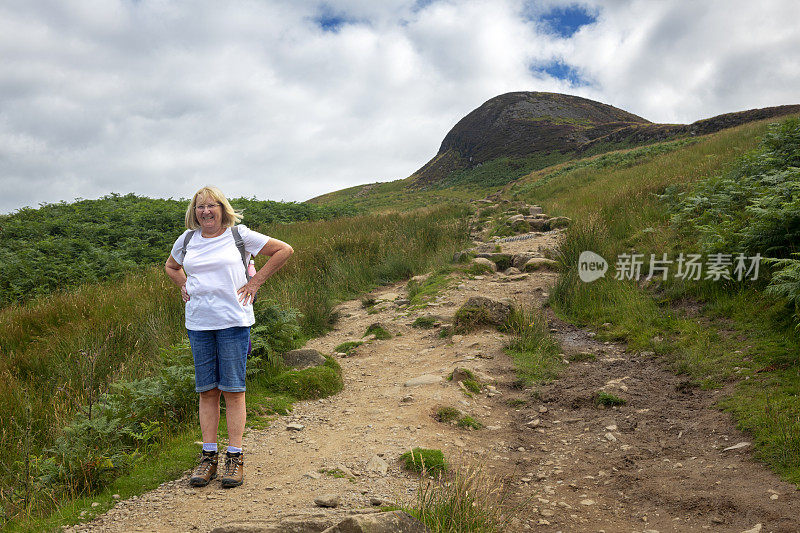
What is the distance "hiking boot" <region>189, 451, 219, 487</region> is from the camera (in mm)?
3344

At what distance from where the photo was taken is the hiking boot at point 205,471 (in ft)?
11.0

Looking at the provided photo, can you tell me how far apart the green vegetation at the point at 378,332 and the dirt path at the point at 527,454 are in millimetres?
837

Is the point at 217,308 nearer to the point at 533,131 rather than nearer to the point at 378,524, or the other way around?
the point at 378,524

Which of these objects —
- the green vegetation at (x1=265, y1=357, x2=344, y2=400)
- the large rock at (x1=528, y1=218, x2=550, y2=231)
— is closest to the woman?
the green vegetation at (x1=265, y1=357, x2=344, y2=400)

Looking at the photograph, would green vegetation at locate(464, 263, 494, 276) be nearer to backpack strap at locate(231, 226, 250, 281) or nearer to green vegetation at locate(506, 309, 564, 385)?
green vegetation at locate(506, 309, 564, 385)

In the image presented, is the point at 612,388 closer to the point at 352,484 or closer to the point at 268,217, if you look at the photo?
the point at 352,484

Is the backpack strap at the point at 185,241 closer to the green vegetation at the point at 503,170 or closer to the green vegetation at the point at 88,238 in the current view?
the green vegetation at the point at 88,238

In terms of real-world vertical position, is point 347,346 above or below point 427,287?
below

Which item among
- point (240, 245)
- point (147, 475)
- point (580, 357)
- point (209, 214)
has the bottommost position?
point (147, 475)

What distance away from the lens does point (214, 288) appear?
335cm

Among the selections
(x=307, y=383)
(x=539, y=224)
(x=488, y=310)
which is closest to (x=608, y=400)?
(x=488, y=310)

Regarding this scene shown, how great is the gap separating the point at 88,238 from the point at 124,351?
1007 centimetres

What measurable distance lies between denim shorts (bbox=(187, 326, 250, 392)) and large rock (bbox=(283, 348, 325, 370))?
2.42 metres

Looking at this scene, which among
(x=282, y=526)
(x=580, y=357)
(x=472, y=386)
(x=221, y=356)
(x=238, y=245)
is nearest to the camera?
(x=282, y=526)
